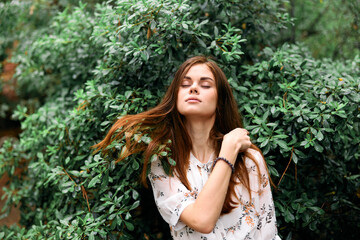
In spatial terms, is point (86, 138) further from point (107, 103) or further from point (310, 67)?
point (310, 67)

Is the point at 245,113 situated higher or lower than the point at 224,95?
lower

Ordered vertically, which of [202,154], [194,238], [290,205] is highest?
[202,154]

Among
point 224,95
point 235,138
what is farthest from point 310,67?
point 235,138

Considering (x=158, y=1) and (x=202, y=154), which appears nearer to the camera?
(x=202, y=154)

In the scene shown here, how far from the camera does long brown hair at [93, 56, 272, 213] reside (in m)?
2.14

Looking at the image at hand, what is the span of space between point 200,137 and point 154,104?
0.58 m

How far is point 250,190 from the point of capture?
7.08ft

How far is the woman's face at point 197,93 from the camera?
2.12m

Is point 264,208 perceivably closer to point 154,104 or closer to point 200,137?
point 200,137

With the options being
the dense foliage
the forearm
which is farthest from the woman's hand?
the dense foliage

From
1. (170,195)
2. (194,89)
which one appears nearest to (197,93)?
(194,89)

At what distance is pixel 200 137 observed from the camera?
2.26m

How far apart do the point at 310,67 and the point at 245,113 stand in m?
0.73

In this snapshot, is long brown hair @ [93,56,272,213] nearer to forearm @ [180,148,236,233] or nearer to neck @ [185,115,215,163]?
neck @ [185,115,215,163]
